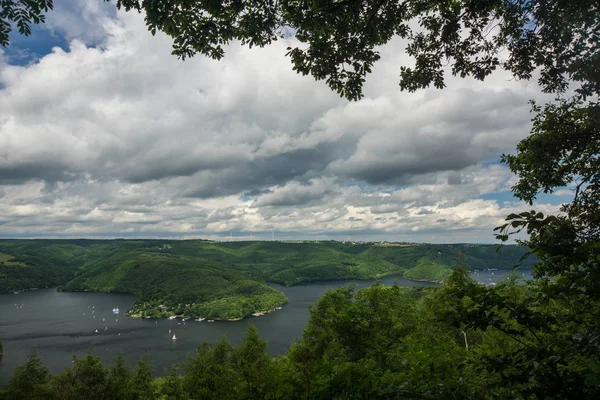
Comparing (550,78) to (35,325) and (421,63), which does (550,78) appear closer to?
(421,63)

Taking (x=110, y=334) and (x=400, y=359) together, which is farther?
(x=110, y=334)

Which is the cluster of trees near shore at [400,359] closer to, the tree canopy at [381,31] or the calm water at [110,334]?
the tree canopy at [381,31]

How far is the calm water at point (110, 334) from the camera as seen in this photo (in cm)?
10450

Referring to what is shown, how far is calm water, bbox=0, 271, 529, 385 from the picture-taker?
104m

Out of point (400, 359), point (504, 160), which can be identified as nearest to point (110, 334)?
point (400, 359)

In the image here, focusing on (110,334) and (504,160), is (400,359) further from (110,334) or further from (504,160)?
A: (110,334)

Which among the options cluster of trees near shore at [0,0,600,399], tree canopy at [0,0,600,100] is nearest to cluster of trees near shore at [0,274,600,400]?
cluster of trees near shore at [0,0,600,399]

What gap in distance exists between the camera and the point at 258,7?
700 cm

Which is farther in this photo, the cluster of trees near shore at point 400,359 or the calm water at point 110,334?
the calm water at point 110,334

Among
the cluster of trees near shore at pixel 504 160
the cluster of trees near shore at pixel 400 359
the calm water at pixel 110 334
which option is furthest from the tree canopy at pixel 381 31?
the calm water at pixel 110 334

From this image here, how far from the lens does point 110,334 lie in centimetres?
13600

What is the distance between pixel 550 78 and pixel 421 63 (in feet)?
11.4

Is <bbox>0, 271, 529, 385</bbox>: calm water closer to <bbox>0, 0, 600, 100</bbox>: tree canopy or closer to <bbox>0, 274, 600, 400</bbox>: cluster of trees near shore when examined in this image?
<bbox>0, 274, 600, 400</bbox>: cluster of trees near shore

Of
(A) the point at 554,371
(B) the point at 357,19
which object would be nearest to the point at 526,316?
(A) the point at 554,371
